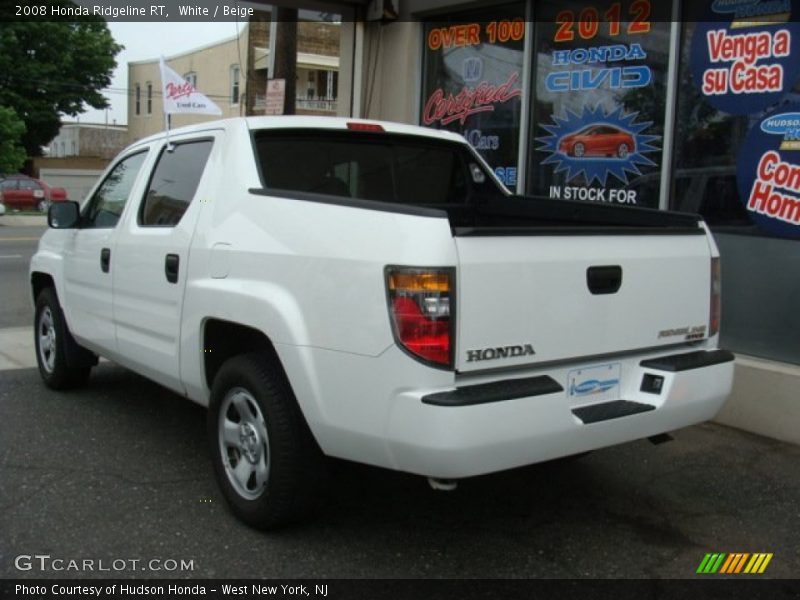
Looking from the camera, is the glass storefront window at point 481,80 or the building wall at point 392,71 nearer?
the glass storefront window at point 481,80

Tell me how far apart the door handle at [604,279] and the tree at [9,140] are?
3377 cm

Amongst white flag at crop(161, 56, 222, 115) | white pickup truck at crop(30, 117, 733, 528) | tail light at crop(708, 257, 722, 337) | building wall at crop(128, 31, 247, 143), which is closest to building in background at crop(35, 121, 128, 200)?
building wall at crop(128, 31, 247, 143)

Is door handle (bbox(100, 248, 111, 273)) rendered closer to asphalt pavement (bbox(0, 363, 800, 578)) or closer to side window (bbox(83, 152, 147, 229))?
side window (bbox(83, 152, 147, 229))

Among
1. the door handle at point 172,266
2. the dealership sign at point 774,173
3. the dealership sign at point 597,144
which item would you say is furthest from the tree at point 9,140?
the dealership sign at point 774,173

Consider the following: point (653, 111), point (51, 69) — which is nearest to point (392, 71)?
point (653, 111)

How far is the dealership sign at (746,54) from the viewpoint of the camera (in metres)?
5.52

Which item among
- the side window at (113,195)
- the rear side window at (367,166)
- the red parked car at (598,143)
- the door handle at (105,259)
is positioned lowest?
the door handle at (105,259)

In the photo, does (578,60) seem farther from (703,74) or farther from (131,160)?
(131,160)

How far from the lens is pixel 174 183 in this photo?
451 centimetres

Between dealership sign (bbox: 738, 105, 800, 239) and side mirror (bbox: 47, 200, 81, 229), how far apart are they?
456 cm

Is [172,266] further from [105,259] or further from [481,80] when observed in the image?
[481,80]

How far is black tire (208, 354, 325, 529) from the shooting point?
3.40 metres

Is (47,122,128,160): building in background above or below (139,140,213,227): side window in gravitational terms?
above

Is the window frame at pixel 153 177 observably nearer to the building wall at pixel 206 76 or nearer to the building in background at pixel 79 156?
the building wall at pixel 206 76
